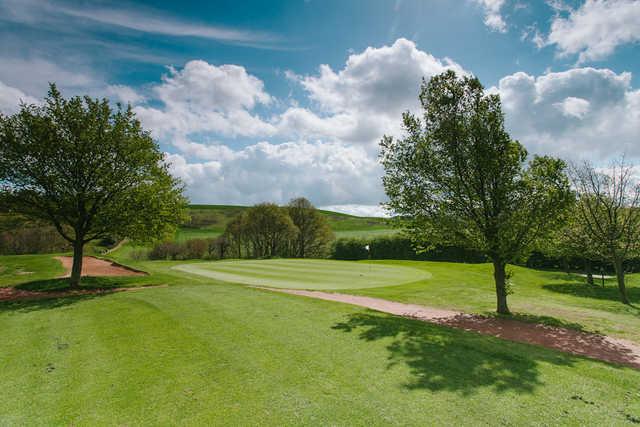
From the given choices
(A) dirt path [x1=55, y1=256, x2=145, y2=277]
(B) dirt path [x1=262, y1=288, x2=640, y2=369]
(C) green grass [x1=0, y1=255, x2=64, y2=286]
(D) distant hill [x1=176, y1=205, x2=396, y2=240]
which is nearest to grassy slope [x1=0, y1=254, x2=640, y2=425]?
(B) dirt path [x1=262, y1=288, x2=640, y2=369]

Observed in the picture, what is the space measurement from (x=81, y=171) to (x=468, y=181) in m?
20.7

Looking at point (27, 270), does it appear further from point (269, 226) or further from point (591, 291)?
point (591, 291)

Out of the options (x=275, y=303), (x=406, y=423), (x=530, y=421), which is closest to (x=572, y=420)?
(x=530, y=421)

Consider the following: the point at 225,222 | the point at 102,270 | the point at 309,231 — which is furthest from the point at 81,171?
the point at 225,222

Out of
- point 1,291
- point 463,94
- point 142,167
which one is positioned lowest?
point 1,291

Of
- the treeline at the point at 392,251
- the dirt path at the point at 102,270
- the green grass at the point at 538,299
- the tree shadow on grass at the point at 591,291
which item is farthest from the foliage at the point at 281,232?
the tree shadow on grass at the point at 591,291

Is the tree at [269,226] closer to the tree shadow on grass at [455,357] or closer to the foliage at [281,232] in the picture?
the foliage at [281,232]

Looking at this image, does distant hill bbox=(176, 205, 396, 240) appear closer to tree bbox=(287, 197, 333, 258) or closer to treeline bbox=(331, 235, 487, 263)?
tree bbox=(287, 197, 333, 258)

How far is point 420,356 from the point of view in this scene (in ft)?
25.9

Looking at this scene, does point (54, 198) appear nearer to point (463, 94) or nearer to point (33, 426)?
point (33, 426)

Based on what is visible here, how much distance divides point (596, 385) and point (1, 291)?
2690 cm

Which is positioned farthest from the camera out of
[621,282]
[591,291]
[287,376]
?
[591,291]

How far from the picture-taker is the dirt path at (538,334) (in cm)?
998

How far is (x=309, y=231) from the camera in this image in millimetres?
68938
